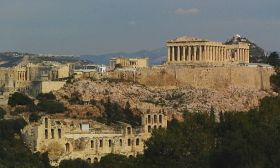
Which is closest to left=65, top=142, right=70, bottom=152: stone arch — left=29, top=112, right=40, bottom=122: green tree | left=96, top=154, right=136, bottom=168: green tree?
left=96, top=154, right=136, bottom=168: green tree

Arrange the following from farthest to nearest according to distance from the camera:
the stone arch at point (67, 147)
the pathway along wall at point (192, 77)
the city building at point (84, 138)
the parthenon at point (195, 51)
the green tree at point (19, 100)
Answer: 1. the parthenon at point (195, 51)
2. the pathway along wall at point (192, 77)
3. the green tree at point (19, 100)
4. the stone arch at point (67, 147)
5. the city building at point (84, 138)

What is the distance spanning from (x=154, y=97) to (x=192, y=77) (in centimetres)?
822

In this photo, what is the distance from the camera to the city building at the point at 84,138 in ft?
218

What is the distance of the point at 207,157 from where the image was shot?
51594mm

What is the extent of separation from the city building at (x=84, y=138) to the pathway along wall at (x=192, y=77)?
69.1 feet

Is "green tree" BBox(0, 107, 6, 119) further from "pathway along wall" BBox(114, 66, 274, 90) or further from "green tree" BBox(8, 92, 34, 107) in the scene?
"pathway along wall" BBox(114, 66, 274, 90)

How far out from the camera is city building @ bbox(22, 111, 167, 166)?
218 ft

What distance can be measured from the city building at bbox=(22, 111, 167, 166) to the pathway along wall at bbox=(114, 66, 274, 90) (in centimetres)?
2105

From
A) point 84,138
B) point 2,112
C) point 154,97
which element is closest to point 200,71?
point 154,97

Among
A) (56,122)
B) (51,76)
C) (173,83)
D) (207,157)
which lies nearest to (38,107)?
(56,122)

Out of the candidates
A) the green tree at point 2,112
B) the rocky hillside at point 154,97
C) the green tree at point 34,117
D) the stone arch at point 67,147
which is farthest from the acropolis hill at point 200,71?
the stone arch at point 67,147

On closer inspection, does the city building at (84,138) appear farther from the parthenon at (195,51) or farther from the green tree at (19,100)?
the parthenon at (195,51)

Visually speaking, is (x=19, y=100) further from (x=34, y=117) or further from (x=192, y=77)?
(x=192, y=77)

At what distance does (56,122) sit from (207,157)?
21.1 meters
